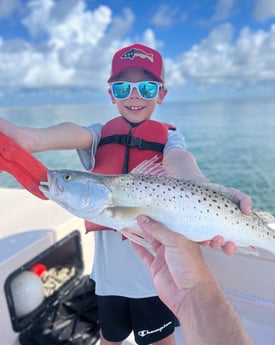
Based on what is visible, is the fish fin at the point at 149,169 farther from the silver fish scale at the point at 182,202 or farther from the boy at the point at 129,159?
the boy at the point at 129,159

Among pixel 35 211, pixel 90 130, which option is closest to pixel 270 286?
pixel 90 130

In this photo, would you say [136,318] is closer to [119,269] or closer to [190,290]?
[119,269]

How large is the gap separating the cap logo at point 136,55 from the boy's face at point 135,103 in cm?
9

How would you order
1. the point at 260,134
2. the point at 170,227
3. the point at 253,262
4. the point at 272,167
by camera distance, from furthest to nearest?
the point at 260,134, the point at 272,167, the point at 253,262, the point at 170,227

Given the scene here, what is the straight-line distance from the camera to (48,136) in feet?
6.29

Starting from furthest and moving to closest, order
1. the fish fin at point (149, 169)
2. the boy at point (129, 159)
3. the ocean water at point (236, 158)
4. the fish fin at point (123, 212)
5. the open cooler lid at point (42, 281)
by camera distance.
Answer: the ocean water at point (236, 158)
the open cooler lid at point (42, 281)
the boy at point (129, 159)
the fish fin at point (149, 169)
the fish fin at point (123, 212)

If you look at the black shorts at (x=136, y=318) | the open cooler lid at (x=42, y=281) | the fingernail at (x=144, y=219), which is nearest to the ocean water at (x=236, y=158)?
the open cooler lid at (x=42, y=281)

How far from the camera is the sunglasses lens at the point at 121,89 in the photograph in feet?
7.31

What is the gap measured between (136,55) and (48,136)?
34.3 inches

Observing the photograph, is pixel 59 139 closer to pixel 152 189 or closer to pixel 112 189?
pixel 112 189

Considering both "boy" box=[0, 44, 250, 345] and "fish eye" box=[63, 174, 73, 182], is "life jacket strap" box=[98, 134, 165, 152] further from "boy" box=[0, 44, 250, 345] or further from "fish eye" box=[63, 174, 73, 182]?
"fish eye" box=[63, 174, 73, 182]

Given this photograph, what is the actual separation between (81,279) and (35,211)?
2.79ft

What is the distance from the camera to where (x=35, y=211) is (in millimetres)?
3418

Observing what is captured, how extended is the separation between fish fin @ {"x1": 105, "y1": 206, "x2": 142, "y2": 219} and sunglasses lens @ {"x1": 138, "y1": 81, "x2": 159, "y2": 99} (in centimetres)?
89
